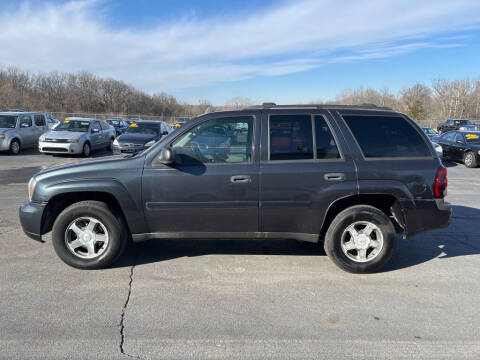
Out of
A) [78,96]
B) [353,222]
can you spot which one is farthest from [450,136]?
[78,96]

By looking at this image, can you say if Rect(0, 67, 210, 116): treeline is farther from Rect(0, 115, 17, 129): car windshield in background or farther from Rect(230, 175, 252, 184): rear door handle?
Rect(230, 175, 252, 184): rear door handle

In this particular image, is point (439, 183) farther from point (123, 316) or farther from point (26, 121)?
point (26, 121)

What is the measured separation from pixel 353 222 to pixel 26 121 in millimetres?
15933

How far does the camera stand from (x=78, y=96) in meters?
66.6

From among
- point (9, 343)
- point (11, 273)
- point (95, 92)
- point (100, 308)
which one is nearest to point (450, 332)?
point (100, 308)

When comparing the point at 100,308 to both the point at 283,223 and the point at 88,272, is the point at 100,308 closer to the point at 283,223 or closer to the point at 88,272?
A: the point at 88,272

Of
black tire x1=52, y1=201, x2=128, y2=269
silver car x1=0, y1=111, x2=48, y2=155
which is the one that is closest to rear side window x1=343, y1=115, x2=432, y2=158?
black tire x1=52, y1=201, x2=128, y2=269

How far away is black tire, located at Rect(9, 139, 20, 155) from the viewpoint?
47.8 ft

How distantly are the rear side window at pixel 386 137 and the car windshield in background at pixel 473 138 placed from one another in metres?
14.1

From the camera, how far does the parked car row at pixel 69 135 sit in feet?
43.9

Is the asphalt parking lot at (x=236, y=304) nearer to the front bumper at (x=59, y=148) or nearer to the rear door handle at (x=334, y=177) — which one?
the rear door handle at (x=334, y=177)

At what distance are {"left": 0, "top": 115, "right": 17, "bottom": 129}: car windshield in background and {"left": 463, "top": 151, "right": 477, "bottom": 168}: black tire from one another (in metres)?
19.5

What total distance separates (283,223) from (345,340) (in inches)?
59.4

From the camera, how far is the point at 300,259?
4.64 meters
